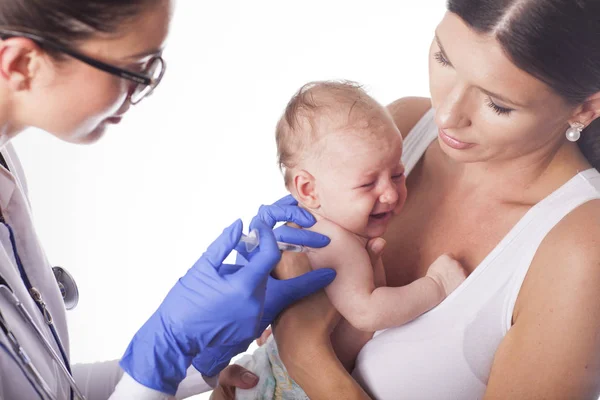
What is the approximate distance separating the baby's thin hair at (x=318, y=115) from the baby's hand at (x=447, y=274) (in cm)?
38

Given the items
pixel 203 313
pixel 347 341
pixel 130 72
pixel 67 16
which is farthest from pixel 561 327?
pixel 67 16

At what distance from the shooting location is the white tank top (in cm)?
168

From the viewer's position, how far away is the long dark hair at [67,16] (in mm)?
1203

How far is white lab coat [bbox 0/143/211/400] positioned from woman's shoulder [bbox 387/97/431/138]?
906 millimetres

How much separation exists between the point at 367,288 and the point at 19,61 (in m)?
0.91

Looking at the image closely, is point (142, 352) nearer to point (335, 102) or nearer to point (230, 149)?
point (335, 102)

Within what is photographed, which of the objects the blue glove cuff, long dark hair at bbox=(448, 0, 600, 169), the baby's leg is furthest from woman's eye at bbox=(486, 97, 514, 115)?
the blue glove cuff

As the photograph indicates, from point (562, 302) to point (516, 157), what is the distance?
0.41m

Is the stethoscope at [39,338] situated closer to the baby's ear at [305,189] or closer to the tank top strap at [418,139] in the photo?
the baby's ear at [305,189]

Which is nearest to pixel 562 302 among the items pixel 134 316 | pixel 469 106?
pixel 469 106

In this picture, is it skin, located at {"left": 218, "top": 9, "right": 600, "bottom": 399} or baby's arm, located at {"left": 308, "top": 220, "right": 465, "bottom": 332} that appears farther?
baby's arm, located at {"left": 308, "top": 220, "right": 465, "bottom": 332}

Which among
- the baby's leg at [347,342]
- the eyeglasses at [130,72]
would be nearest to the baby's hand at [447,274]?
the baby's leg at [347,342]

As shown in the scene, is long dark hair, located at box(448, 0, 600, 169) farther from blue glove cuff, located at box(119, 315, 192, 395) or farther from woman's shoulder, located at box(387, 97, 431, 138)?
blue glove cuff, located at box(119, 315, 192, 395)

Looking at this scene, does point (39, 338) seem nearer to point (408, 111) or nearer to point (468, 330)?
point (468, 330)
